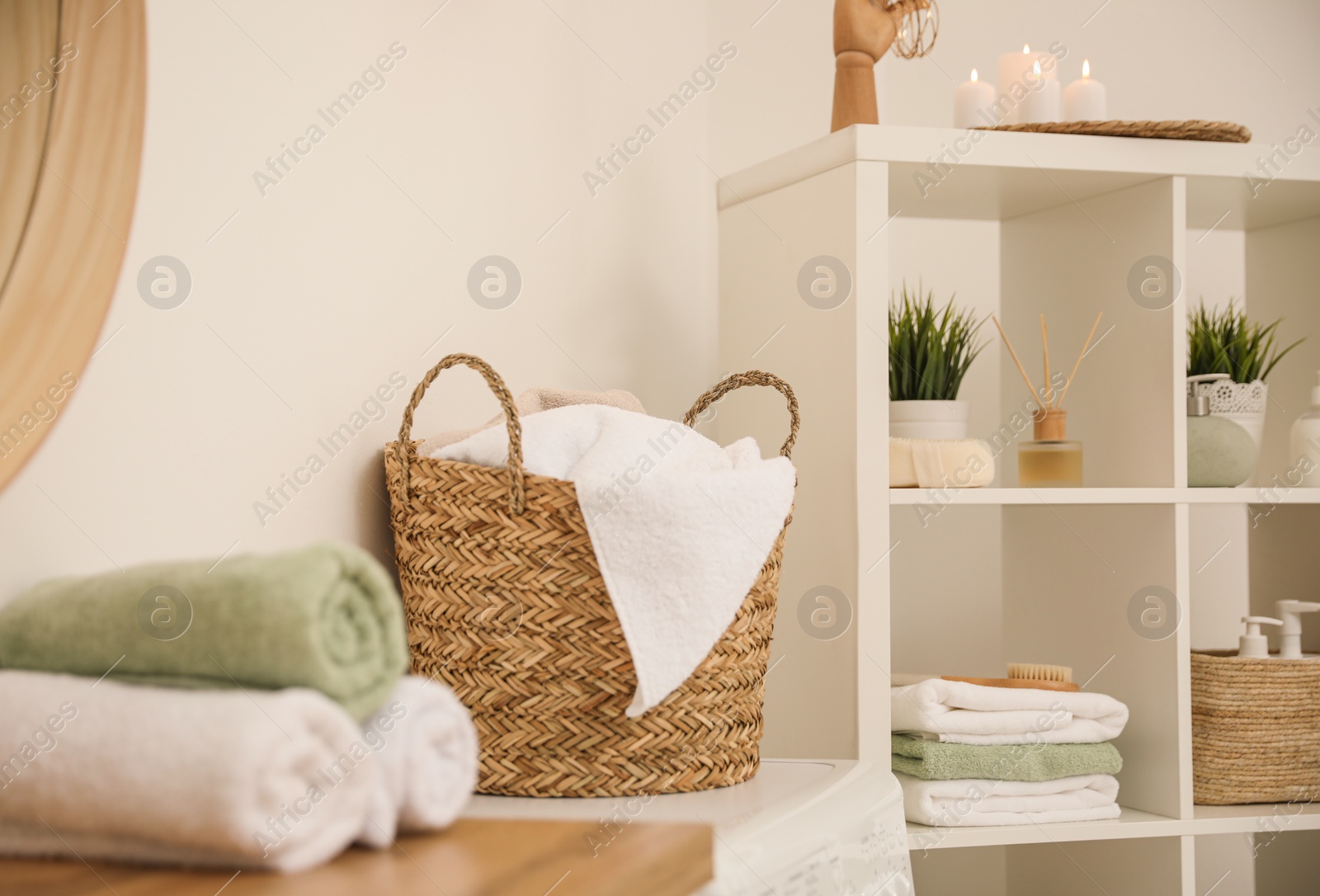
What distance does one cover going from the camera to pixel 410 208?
1052mm

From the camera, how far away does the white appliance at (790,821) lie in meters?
0.72

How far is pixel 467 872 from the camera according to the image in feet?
1.69

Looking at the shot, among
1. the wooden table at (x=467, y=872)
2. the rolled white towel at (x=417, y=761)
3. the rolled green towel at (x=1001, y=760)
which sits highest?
the rolled white towel at (x=417, y=761)

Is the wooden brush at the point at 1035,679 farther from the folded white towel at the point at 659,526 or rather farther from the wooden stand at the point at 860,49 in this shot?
the wooden stand at the point at 860,49

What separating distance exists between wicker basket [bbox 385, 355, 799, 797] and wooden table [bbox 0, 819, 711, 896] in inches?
9.8

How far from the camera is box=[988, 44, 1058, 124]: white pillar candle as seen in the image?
140cm

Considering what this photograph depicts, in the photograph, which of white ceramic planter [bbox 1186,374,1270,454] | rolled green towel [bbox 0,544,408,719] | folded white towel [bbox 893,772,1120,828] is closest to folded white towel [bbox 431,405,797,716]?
rolled green towel [bbox 0,544,408,719]

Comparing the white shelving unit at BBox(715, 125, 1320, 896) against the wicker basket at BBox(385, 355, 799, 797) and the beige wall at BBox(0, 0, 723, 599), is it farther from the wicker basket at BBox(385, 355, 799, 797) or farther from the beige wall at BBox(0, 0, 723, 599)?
the wicker basket at BBox(385, 355, 799, 797)

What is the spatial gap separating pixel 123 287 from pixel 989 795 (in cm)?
107

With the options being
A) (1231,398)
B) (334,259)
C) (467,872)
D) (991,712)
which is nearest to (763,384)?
(334,259)

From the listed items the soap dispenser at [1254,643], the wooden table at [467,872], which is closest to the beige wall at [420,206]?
the wooden table at [467,872]

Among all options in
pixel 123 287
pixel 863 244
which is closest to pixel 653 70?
pixel 863 244

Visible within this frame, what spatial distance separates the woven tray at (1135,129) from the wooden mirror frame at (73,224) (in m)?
0.98

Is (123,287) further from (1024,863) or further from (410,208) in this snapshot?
(1024,863)
